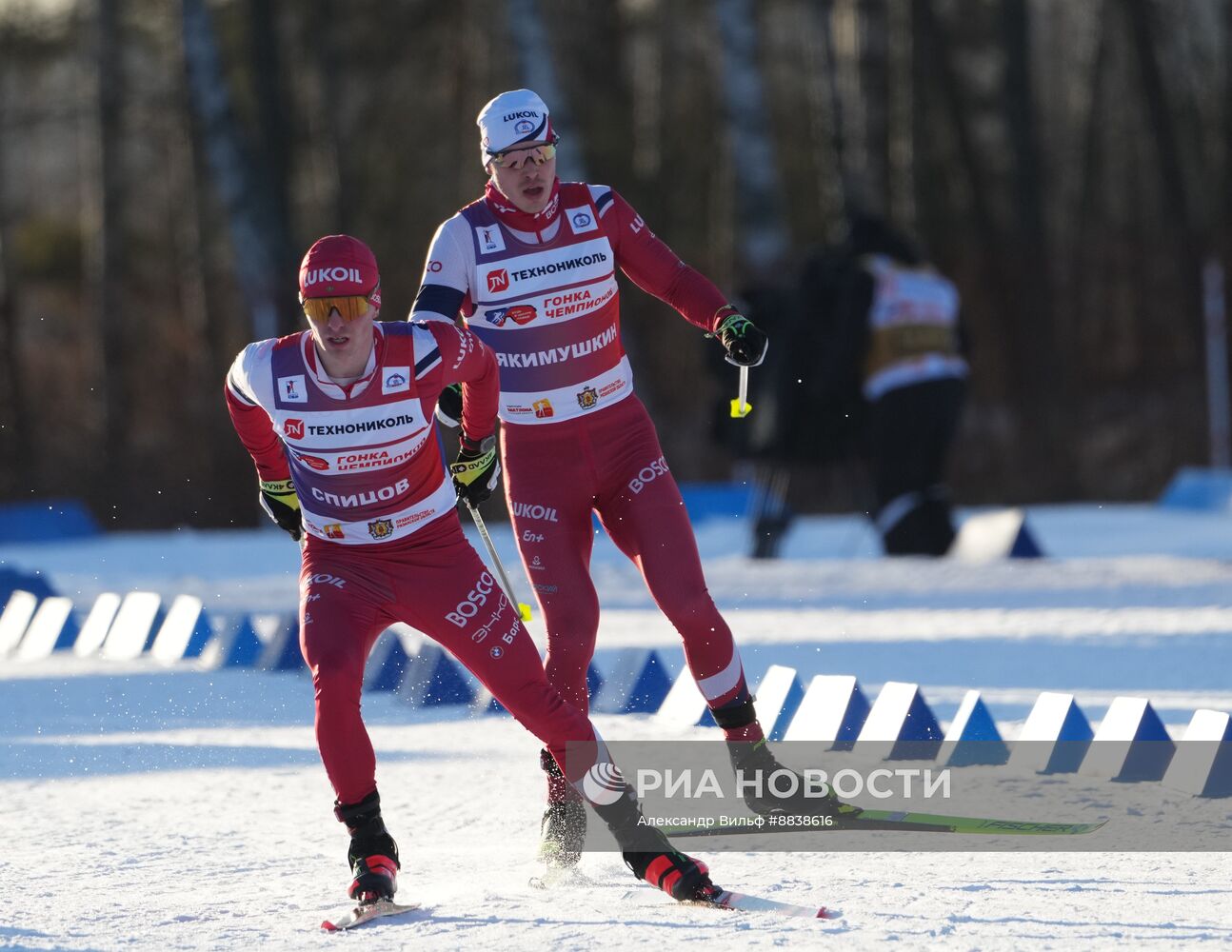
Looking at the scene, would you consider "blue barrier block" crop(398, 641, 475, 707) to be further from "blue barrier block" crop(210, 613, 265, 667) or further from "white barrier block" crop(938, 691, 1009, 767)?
"white barrier block" crop(938, 691, 1009, 767)

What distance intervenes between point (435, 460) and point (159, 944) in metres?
1.41

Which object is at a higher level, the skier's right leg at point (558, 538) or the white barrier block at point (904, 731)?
the skier's right leg at point (558, 538)

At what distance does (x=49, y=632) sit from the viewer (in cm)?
1043

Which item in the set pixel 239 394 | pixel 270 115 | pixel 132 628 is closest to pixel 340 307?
pixel 239 394

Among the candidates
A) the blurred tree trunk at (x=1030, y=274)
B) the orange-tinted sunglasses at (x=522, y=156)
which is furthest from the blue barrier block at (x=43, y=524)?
the orange-tinted sunglasses at (x=522, y=156)

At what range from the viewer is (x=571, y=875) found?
5230 mm

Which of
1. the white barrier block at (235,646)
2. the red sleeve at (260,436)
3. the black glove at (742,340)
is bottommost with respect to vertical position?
the white barrier block at (235,646)

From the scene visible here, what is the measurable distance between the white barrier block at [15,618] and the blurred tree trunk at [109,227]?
11.4 meters

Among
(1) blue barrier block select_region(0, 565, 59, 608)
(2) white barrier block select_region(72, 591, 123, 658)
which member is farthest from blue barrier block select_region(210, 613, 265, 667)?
(1) blue barrier block select_region(0, 565, 59, 608)

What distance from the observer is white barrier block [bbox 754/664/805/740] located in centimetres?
710

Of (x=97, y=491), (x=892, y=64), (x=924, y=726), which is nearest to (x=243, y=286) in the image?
(x=97, y=491)

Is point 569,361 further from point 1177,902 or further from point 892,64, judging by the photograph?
point 892,64

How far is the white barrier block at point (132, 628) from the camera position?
1000 cm

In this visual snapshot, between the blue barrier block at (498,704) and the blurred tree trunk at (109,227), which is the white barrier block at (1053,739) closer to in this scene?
the blue barrier block at (498,704)
